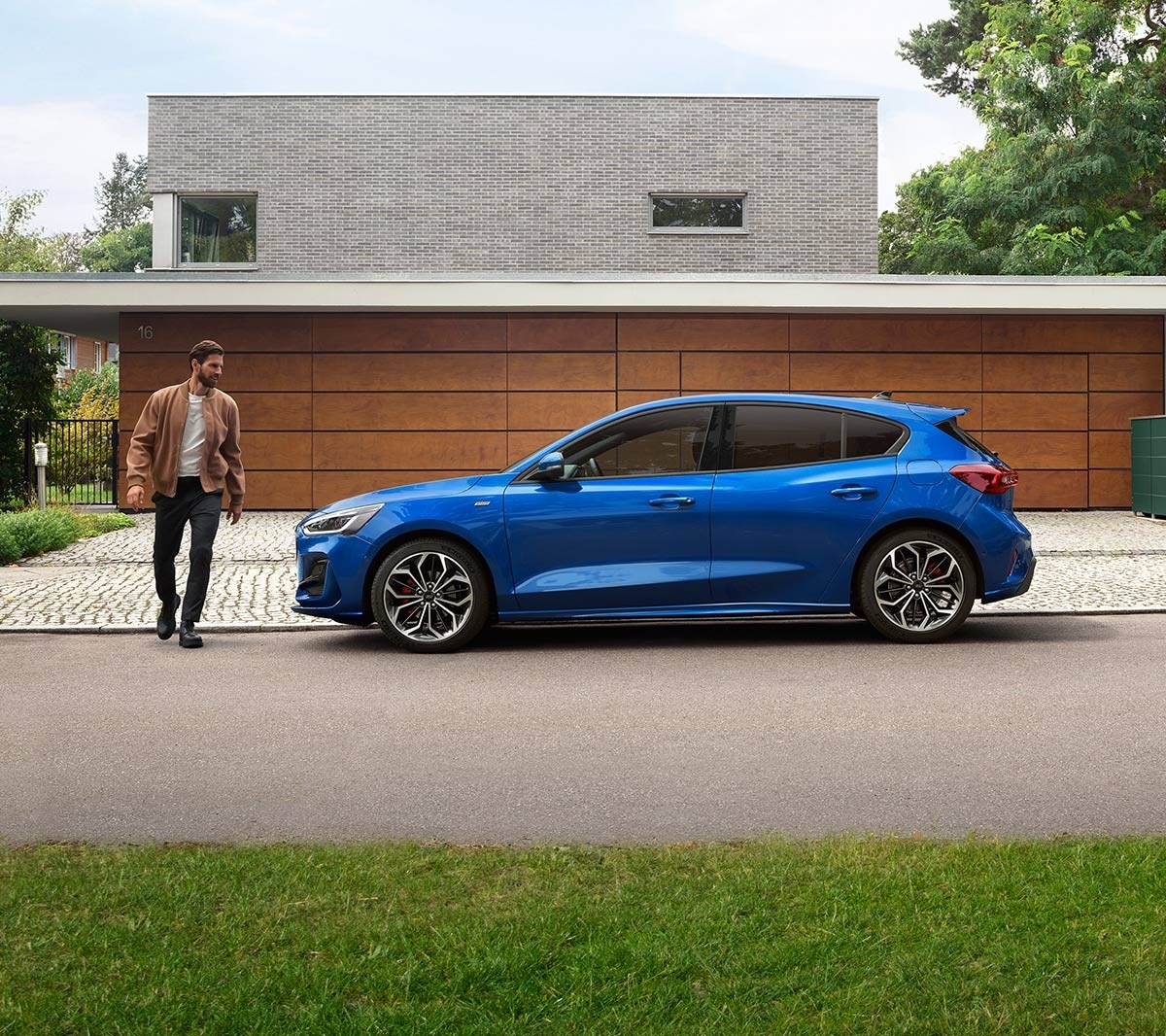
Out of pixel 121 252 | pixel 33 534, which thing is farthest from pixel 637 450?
pixel 121 252

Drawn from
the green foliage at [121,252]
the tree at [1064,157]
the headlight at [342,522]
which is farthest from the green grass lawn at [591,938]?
the green foliage at [121,252]

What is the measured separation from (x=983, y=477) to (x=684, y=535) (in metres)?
1.96

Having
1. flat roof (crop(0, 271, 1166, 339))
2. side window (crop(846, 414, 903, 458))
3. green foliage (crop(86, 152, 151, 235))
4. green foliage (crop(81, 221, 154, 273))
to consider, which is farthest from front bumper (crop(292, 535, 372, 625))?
green foliage (crop(86, 152, 151, 235))

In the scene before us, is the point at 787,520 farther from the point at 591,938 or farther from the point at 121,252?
the point at 121,252

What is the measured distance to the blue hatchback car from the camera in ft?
29.2

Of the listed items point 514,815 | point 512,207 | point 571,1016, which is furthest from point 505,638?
point 512,207

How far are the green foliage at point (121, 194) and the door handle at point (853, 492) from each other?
341 ft

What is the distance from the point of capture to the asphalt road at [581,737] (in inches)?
197

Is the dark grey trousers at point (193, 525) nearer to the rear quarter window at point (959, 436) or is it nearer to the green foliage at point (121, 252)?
the rear quarter window at point (959, 436)

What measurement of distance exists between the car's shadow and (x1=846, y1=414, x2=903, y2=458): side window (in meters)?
1.24

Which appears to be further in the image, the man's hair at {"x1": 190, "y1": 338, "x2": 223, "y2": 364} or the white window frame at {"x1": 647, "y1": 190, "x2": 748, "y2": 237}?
the white window frame at {"x1": 647, "y1": 190, "x2": 748, "y2": 237}

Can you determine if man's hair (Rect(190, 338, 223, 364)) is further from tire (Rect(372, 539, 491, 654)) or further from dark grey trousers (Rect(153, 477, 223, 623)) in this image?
tire (Rect(372, 539, 491, 654))

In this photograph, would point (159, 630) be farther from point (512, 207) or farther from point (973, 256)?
point (973, 256)

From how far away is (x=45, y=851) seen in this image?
444cm
